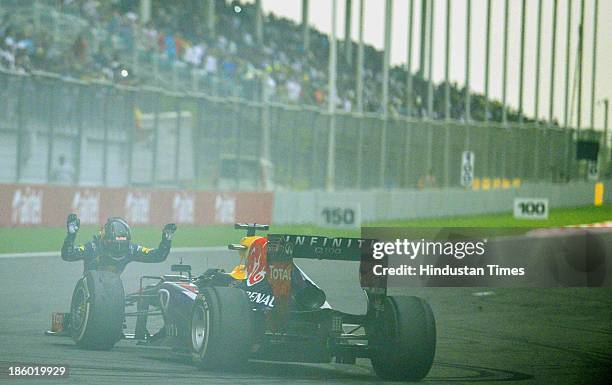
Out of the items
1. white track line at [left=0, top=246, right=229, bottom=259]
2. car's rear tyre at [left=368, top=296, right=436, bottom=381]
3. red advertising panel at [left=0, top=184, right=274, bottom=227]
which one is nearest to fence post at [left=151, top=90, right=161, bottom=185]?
red advertising panel at [left=0, top=184, right=274, bottom=227]

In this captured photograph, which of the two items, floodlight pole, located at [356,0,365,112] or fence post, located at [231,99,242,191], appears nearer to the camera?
fence post, located at [231,99,242,191]

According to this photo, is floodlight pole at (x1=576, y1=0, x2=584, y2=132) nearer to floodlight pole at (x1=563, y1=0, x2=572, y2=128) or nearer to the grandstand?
floodlight pole at (x1=563, y1=0, x2=572, y2=128)

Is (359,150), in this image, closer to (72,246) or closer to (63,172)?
(63,172)

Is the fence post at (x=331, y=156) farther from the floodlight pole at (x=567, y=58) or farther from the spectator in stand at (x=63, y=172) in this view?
the floodlight pole at (x=567, y=58)

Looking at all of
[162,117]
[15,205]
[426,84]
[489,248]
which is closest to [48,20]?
[162,117]

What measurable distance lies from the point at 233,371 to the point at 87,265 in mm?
1123

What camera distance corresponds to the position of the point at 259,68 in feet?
98.4

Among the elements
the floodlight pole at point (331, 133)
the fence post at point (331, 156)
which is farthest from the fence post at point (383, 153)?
the fence post at point (331, 156)

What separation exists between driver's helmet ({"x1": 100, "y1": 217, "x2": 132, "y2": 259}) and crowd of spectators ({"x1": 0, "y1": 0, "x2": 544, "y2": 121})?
48.2 ft

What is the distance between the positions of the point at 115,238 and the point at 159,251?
A: 11.8 inches

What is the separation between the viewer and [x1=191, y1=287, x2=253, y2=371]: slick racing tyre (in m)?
6.10

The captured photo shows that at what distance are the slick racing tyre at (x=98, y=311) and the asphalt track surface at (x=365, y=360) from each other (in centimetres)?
9

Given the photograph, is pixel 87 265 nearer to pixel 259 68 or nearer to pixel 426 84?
pixel 259 68

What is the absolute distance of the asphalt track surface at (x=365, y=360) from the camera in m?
6.77
